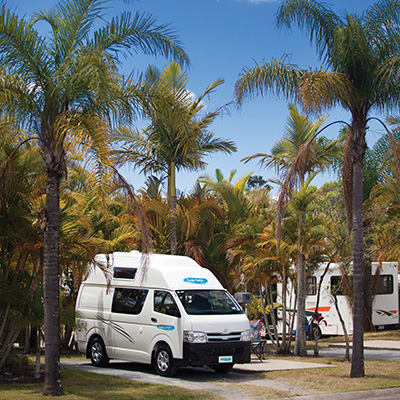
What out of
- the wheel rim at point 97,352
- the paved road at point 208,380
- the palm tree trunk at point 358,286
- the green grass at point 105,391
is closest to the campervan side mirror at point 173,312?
the paved road at point 208,380

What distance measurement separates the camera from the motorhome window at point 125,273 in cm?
1535

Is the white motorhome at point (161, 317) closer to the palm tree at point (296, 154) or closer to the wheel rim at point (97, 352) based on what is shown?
the wheel rim at point (97, 352)

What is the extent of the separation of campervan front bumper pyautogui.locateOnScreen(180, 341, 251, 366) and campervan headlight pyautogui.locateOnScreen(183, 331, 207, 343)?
70 mm

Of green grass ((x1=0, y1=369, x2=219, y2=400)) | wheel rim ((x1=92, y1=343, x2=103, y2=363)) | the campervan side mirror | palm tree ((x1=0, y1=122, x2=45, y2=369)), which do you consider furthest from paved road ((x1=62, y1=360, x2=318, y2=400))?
palm tree ((x1=0, y1=122, x2=45, y2=369))

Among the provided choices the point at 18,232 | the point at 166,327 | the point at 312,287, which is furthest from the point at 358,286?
the point at 312,287

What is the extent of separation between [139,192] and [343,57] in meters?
11.1

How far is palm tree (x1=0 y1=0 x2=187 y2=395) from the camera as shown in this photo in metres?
10.9

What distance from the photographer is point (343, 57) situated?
546 inches

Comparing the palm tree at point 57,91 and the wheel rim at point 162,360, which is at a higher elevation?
the palm tree at point 57,91

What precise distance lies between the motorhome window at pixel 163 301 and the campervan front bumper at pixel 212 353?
1.06 meters

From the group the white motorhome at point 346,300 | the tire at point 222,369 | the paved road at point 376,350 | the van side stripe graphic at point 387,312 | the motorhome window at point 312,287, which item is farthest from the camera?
the van side stripe graphic at point 387,312

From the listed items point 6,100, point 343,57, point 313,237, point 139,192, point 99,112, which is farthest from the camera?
point 139,192

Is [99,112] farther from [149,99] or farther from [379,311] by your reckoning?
[379,311]

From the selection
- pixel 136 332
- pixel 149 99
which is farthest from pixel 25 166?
pixel 136 332
